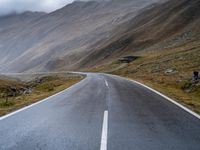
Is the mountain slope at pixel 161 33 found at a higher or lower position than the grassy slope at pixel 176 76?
higher

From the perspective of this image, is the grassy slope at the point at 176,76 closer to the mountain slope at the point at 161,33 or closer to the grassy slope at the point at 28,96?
the grassy slope at the point at 28,96

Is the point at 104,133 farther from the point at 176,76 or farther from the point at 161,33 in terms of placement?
the point at 161,33

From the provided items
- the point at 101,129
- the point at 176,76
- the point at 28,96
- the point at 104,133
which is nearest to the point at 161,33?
the point at 176,76

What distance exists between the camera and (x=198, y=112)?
1234 centimetres

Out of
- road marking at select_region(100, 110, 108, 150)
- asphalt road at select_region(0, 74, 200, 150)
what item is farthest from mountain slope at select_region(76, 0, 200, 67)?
road marking at select_region(100, 110, 108, 150)

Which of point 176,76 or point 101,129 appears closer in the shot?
point 101,129

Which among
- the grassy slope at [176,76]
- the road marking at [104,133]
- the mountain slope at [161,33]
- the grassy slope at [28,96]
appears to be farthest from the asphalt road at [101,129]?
the mountain slope at [161,33]

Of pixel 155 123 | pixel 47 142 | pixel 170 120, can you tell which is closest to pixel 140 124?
pixel 155 123

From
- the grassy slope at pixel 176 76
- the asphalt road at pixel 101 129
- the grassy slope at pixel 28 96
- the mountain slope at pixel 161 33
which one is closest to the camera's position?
the asphalt road at pixel 101 129

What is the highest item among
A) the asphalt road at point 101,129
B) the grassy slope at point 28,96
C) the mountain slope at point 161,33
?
the mountain slope at point 161,33

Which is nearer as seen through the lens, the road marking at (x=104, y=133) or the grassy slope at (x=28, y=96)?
the road marking at (x=104, y=133)

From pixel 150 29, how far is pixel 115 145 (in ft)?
468

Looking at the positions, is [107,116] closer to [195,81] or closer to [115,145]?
[115,145]

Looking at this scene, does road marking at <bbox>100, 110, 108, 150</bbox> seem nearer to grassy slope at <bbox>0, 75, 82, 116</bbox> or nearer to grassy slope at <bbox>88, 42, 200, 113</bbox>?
grassy slope at <bbox>88, 42, 200, 113</bbox>
